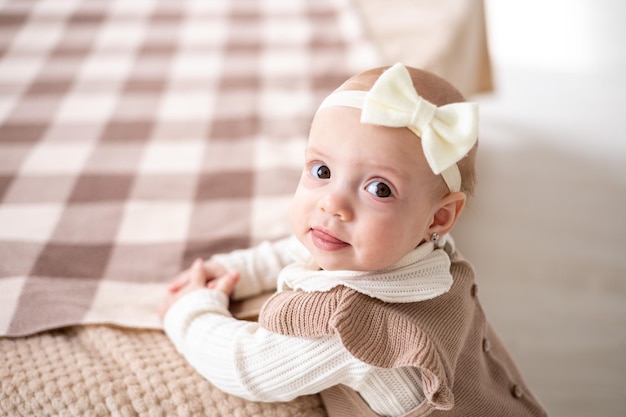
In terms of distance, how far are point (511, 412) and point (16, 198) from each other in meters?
1.12

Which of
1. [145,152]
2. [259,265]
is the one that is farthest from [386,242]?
[145,152]

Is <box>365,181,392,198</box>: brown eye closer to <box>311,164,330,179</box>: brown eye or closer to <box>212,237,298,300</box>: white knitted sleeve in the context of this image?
<box>311,164,330,179</box>: brown eye

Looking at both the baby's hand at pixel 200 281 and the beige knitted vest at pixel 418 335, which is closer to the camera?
the beige knitted vest at pixel 418 335

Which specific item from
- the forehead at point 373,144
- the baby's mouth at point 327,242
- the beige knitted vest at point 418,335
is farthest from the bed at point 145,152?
the forehead at point 373,144

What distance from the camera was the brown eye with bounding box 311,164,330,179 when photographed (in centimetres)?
79

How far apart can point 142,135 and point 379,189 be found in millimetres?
906

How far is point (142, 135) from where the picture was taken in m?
1.46

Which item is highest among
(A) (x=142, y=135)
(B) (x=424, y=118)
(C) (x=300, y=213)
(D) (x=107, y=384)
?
(B) (x=424, y=118)

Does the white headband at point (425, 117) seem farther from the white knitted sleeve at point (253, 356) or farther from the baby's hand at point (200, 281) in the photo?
the baby's hand at point (200, 281)

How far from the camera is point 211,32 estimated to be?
1.79 metres

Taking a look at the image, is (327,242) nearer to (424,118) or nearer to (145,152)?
(424,118)

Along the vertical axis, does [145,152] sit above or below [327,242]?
below

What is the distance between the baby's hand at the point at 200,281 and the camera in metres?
1.03

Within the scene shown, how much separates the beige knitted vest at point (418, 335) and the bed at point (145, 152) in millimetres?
205
